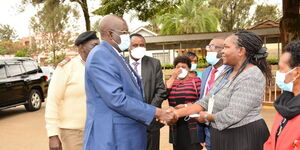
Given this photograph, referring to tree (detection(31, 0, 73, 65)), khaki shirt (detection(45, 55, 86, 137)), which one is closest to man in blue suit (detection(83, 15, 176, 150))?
khaki shirt (detection(45, 55, 86, 137))

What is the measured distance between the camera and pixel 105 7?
482 inches

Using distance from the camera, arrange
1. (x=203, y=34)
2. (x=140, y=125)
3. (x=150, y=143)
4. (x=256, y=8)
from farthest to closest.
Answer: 1. (x=256, y=8)
2. (x=203, y=34)
3. (x=150, y=143)
4. (x=140, y=125)

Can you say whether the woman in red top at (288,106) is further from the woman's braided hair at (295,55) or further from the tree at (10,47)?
the tree at (10,47)

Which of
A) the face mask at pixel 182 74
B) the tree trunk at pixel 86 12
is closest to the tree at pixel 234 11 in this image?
the tree trunk at pixel 86 12

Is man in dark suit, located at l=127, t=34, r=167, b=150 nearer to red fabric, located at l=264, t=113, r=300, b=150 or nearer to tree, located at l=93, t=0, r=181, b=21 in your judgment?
red fabric, located at l=264, t=113, r=300, b=150

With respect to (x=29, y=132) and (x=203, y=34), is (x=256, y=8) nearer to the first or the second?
(x=203, y=34)

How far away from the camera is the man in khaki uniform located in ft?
9.75

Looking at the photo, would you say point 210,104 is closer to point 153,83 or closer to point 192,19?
point 153,83

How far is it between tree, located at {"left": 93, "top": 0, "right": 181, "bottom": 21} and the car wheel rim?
457cm

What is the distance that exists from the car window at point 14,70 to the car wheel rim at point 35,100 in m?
1.00

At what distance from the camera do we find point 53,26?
65.6ft

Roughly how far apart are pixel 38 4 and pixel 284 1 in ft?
43.6

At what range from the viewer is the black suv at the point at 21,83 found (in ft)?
29.2

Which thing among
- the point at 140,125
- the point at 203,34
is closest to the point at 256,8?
the point at 203,34
